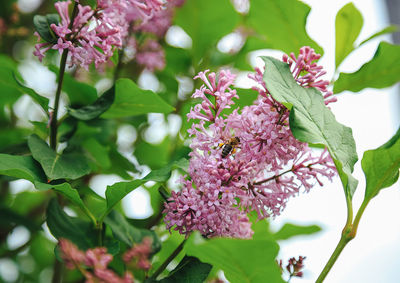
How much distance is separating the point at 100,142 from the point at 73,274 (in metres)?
0.73

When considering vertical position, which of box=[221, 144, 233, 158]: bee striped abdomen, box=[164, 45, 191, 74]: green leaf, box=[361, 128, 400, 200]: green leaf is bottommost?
box=[164, 45, 191, 74]: green leaf

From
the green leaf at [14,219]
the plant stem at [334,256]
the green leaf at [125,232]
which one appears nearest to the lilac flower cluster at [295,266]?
the plant stem at [334,256]

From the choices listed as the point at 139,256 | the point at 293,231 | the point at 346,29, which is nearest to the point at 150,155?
the point at 293,231

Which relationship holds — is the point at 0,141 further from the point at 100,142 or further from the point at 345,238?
the point at 345,238

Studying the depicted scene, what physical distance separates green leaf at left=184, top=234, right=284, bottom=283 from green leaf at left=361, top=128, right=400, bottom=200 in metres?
0.31

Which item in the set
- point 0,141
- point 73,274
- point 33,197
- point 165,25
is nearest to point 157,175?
point 0,141

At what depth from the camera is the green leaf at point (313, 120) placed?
2.73ft

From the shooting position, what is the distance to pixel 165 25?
180cm

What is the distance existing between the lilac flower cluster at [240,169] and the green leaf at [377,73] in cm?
24

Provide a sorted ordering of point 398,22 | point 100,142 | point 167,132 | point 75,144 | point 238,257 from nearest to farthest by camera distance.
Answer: point 238,257 → point 75,144 → point 100,142 → point 167,132 → point 398,22

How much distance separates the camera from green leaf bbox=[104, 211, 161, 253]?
3.62 ft

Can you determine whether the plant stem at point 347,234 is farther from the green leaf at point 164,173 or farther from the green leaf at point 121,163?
the green leaf at point 121,163

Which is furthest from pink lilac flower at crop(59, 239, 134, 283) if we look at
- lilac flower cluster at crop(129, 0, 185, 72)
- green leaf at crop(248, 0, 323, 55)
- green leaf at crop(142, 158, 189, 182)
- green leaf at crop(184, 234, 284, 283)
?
lilac flower cluster at crop(129, 0, 185, 72)

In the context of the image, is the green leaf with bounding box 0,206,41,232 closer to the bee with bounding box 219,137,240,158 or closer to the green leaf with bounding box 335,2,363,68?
the bee with bounding box 219,137,240,158
